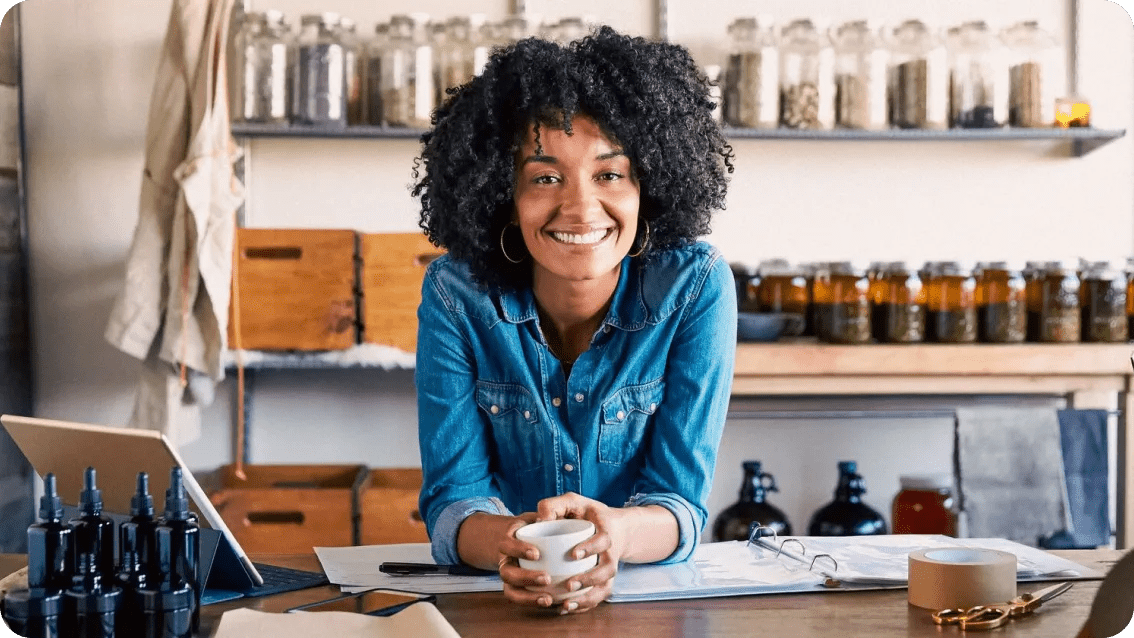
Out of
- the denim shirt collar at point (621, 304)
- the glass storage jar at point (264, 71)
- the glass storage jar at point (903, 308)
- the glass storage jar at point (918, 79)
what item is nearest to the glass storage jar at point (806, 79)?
the glass storage jar at point (918, 79)

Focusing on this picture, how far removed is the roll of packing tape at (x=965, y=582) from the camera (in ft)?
3.15

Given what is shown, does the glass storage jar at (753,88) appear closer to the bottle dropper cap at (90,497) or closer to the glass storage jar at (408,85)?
the glass storage jar at (408,85)

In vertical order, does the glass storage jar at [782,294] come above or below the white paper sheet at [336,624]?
above

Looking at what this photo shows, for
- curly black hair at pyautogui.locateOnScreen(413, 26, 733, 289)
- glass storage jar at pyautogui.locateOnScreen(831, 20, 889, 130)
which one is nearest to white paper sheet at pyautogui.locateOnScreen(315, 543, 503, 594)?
curly black hair at pyautogui.locateOnScreen(413, 26, 733, 289)

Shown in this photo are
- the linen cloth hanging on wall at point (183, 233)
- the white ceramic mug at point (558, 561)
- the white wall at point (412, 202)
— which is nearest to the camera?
the white ceramic mug at point (558, 561)

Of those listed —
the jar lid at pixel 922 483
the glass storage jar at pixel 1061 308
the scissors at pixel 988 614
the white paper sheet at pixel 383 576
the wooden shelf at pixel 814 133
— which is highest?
the wooden shelf at pixel 814 133

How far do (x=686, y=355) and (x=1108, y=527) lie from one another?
5.74ft

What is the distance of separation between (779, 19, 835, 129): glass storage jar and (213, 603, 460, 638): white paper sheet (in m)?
2.05

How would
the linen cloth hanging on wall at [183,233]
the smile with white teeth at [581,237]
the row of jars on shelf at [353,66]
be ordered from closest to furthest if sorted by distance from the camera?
the smile with white teeth at [581,237] → the linen cloth hanging on wall at [183,233] → the row of jars on shelf at [353,66]

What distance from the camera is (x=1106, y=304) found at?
2467 mm

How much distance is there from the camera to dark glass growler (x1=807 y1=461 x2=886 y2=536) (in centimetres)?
253

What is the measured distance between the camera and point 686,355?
1.29m

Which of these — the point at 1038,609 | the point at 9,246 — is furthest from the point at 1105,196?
the point at 9,246

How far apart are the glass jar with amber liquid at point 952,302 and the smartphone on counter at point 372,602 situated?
5.89ft
